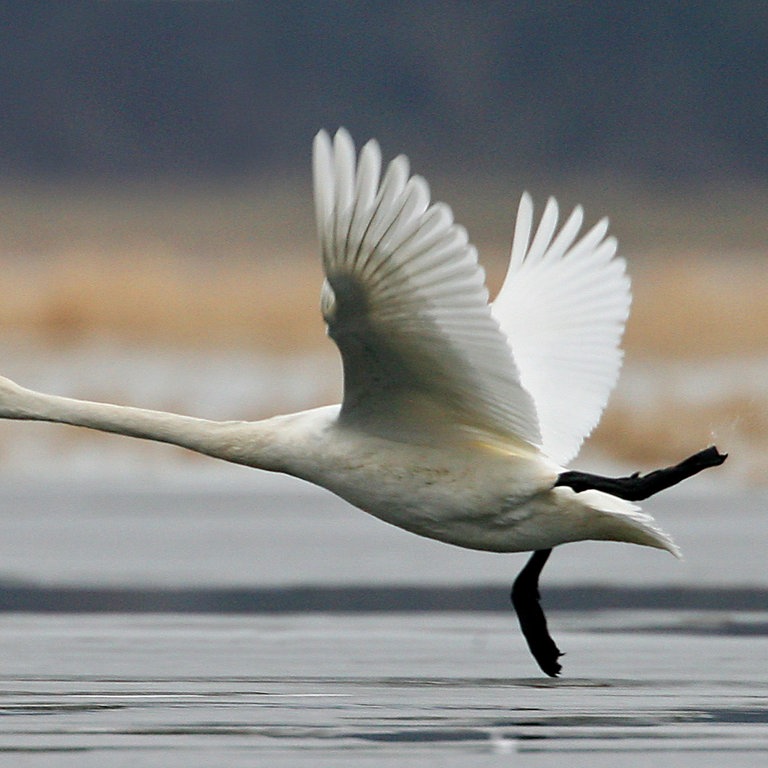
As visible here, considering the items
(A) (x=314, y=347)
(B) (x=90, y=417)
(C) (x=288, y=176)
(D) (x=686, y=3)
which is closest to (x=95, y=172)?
(C) (x=288, y=176)

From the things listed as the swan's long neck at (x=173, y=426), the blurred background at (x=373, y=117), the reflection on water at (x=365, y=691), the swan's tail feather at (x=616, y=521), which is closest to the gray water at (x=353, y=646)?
the reflection on water at (x=365, y=691)

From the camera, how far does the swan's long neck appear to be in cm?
1050

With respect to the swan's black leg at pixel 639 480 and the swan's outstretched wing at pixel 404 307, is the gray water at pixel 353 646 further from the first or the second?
the swan's outstretched wing at pixel 404 307

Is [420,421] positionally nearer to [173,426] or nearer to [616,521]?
[616,521]

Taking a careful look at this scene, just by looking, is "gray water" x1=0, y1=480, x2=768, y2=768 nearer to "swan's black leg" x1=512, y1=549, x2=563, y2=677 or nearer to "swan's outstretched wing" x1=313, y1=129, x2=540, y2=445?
"swan's black leg" x1=512, y1=549, x2=563, y2=677

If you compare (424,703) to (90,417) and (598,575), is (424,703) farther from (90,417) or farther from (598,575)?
(598,575)

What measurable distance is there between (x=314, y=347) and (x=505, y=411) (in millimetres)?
16008

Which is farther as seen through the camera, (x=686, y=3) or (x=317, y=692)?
(x=686, y=3)

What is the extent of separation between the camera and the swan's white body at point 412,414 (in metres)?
9.50

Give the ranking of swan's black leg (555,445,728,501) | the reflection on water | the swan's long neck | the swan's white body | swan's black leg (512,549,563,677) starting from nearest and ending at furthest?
the reflection on water < the swan's white body < swan's black leg (555,445,728,501) < the swan's long neck < swan's black leg (512,549,563,677)

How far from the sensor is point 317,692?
1035 cm

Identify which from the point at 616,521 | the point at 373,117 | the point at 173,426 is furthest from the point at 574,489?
the point at 373,117

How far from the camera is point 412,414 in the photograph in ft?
34.4

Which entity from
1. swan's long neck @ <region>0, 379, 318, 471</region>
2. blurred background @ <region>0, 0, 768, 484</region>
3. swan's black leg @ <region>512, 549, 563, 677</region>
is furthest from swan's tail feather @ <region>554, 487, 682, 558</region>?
blurred background @ <region>0, 0, 768, 484</region>
